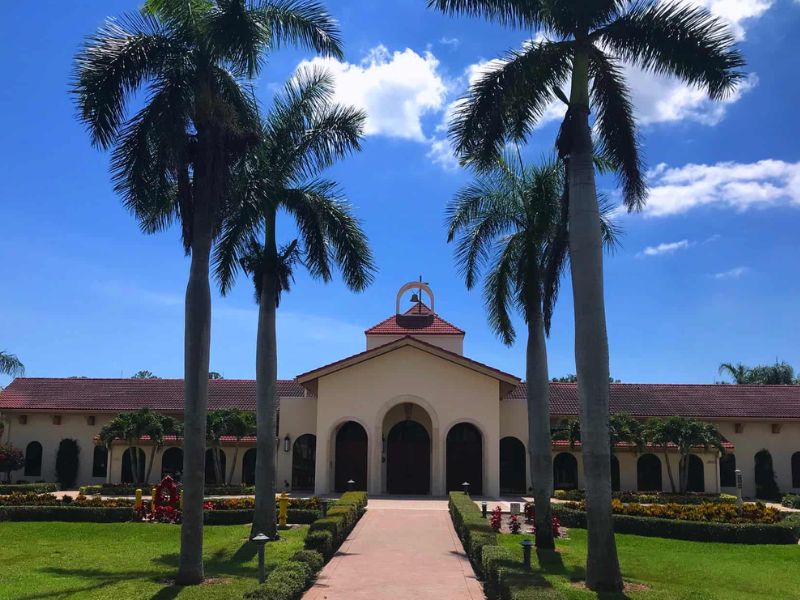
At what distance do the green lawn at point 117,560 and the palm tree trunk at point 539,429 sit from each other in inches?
213

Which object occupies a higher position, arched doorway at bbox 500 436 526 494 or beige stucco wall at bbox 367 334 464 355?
beige stucco wall at bbox 367 334 464 355

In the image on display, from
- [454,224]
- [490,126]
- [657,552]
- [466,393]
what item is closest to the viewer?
[490,126]

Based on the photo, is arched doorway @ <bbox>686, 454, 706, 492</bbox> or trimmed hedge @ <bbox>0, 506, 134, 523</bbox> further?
arched doorway @ <bbox>686, 454, 706, 492</bbox>

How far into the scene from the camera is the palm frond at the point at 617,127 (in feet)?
46.8

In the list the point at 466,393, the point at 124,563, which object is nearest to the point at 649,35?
the point at 124,563

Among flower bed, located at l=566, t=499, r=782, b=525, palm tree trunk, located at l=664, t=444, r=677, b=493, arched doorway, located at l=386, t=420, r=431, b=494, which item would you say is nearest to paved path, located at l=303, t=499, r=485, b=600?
flower bed, located at l=566, t=499, r=782, b=525

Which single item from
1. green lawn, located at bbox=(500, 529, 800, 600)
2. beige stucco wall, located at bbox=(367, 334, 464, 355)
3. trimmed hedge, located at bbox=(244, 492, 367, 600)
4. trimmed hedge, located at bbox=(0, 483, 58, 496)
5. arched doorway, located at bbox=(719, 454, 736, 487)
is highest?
beige stucco wall, located at bbox=(367, 334, 464, 355)

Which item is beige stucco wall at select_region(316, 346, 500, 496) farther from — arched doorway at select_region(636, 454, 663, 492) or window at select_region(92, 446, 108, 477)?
window at select_region(92, 446, 108, 477)

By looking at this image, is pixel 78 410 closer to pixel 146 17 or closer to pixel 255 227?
pixel 255 227

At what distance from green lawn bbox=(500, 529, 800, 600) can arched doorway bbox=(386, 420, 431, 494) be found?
40.8 feet

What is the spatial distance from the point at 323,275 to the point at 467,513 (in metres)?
7.15

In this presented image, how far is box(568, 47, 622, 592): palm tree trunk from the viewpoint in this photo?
456 inches

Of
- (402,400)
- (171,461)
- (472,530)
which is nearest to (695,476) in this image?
(402,400)

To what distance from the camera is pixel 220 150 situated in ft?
43.8
